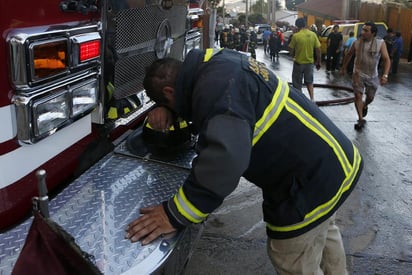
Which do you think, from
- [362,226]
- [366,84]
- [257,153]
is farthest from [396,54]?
[257,153]

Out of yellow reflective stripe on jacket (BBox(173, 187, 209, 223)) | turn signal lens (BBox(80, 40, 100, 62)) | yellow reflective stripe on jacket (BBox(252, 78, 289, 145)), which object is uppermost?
turn signal lens (BBox(80, 40, 100, 62))

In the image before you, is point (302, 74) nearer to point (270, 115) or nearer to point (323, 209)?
point (323, 209)

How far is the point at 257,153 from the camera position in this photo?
195cm

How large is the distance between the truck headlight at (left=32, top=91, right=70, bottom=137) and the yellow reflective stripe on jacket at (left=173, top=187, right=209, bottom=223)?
0.58 meters

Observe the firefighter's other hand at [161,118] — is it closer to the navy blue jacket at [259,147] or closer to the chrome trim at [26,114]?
the navy blue jacket at [259,147]

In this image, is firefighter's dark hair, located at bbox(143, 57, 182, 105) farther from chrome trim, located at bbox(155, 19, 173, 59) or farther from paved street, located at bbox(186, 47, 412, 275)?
paved street, located at bbox(186, 47, 412, 275)

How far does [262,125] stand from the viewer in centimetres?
186

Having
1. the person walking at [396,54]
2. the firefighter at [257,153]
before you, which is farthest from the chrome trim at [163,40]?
the person walking at [396,54]

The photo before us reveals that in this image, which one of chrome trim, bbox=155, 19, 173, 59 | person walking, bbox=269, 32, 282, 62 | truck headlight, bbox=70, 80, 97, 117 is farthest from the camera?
person walking, bbox=269, 32, 282, 62

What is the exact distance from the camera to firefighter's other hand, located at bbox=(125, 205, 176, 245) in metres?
1.74

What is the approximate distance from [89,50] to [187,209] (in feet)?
2.76

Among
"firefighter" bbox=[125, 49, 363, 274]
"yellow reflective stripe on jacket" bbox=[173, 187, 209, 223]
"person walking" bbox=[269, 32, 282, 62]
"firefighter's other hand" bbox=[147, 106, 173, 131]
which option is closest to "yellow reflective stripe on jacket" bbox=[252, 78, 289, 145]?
"firefighter" bbox=[125, 49, 363, 274]

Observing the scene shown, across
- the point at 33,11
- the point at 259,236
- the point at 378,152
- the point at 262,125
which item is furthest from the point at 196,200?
the point at 378,152

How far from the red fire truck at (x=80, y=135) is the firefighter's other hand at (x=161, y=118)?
173 mm
